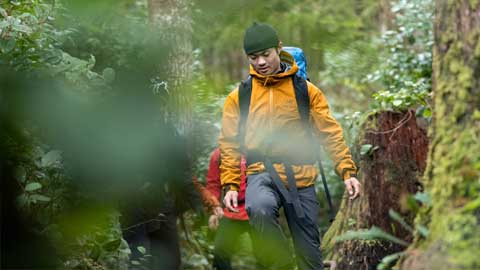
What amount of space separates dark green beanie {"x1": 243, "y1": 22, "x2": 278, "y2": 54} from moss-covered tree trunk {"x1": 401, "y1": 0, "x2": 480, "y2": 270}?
2.45 meters

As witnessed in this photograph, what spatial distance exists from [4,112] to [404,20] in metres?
9.17

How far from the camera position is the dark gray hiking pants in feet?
20.5

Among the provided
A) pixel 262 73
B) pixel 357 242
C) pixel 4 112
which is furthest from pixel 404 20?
pixel 4 112

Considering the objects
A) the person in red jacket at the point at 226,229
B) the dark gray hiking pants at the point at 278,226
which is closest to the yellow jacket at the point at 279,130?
the dark gray hiking pants at the point at 278,226

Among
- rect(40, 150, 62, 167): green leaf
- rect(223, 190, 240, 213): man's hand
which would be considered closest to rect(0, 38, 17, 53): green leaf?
rect(40, 150, 62, 167): green leaf

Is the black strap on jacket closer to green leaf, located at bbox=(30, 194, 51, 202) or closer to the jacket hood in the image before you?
the jacket hood

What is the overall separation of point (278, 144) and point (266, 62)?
68cm

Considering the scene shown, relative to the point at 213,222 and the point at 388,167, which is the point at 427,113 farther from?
the point at 213,222

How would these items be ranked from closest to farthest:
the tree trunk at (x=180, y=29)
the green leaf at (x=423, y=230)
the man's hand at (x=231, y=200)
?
the green leaf at (x=423, y=230) < the man's hand at (x=231, y=200) < the tree trunk at (x=180, y=29)

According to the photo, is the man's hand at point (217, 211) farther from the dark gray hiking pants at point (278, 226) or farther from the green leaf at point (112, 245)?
the green leaf at point (112, 245)

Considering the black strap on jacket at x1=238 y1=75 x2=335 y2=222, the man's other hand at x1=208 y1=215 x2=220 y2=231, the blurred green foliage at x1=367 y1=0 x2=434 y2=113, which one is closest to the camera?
the black strap on jacket at x1=238 y1=75 x2=335 y2=222

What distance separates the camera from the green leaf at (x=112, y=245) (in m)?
5.97

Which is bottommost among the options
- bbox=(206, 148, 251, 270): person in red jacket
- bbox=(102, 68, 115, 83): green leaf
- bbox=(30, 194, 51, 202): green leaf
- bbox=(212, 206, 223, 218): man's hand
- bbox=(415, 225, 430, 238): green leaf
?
bbox=(206, 148, 251, 270): person in red jacket

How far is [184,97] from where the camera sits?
7984 mm
